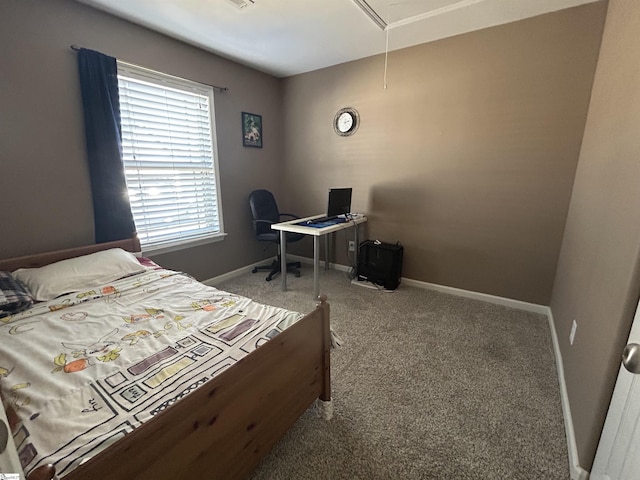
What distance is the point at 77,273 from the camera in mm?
1987

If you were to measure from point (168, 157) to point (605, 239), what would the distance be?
3.47 m

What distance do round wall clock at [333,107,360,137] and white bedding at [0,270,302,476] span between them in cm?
264

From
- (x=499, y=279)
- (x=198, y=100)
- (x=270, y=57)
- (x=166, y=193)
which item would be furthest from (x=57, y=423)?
(x=270, y=57)

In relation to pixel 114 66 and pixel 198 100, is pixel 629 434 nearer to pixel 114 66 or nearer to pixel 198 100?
pixel 114 66

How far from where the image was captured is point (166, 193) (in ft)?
9.83

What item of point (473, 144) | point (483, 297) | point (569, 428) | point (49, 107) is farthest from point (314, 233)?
point (49, 107)

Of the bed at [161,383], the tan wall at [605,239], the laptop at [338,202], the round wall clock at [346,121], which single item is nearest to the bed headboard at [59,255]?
the bed at [161,383]

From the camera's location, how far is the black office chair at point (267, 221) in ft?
11.8

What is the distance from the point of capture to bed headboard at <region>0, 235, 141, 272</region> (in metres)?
1.97

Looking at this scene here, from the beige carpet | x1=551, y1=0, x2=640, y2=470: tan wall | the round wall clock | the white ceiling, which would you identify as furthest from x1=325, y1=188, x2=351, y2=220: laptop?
→ x1=551, y1=0, x2=640, y2=470: tan wall

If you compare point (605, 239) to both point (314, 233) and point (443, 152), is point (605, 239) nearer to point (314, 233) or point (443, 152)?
point (443, 152)

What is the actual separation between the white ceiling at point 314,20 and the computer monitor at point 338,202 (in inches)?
59.8

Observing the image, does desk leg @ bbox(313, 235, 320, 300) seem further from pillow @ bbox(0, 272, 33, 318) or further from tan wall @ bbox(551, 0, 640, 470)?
pillow @ bbox(0, 272, 33, 318)

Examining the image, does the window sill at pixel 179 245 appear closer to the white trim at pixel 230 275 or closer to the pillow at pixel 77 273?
the white trim at pixel 230 275
